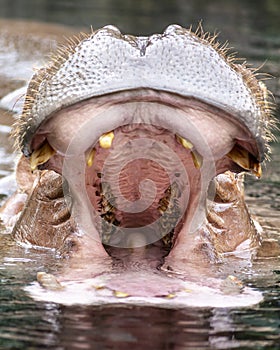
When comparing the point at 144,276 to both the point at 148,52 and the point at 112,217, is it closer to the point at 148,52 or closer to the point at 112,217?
the point at 112,217

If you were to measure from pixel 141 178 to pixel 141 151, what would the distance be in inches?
9.1

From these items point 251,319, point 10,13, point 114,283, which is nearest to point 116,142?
point 114,283

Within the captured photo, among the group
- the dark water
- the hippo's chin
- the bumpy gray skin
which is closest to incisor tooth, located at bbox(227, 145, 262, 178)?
the hippo's chin

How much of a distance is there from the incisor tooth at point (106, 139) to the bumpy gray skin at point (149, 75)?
0.20m

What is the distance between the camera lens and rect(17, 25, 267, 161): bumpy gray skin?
3232mm

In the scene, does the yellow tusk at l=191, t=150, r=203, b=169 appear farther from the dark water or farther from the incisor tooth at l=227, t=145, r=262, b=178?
the dark water

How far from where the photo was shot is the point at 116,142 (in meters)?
3.57

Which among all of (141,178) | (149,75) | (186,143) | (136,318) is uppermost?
(149,75)

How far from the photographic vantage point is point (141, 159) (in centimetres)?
373

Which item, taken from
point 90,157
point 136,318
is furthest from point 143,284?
point 90,157

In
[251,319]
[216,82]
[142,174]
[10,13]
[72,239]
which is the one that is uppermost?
[10,13]

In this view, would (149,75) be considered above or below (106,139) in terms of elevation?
above

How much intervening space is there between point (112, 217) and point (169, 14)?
13.2m

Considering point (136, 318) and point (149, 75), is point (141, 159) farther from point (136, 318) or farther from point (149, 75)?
point (136, 318)
